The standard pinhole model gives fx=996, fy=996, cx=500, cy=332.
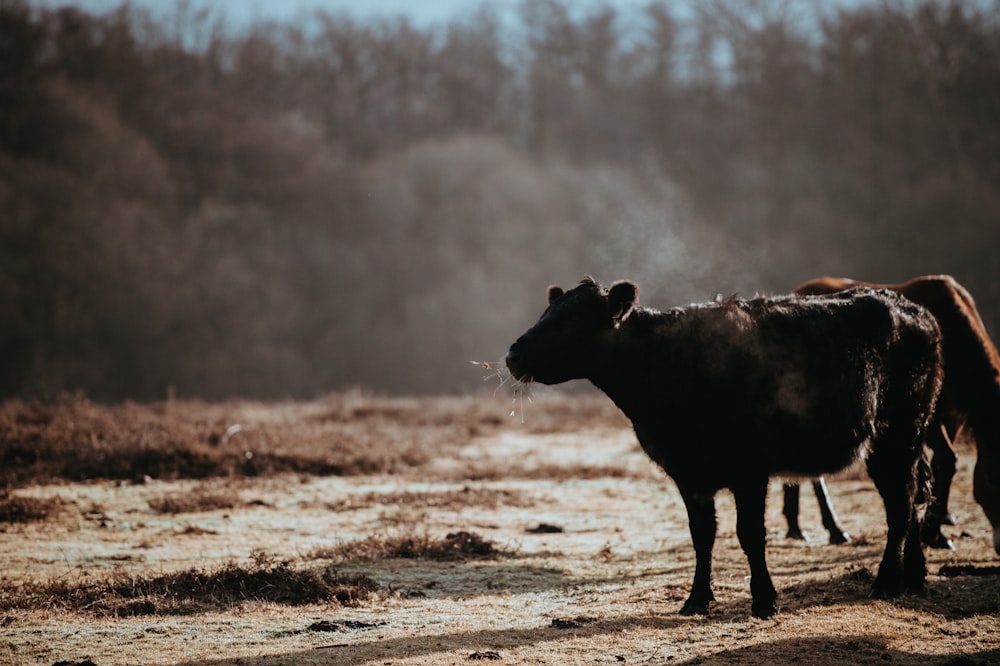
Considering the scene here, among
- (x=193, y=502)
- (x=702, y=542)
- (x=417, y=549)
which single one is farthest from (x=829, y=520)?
(x=193, y=502)

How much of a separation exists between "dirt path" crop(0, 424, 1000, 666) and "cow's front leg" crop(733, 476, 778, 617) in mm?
173

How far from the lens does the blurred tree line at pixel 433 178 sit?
4122 centimetres

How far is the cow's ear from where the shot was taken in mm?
→ 7715

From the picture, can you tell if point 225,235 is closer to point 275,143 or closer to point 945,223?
point 275,143

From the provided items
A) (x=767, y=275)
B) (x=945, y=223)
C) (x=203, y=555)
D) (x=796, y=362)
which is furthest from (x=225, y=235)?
(x=796, y=362)

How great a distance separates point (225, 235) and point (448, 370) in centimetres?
1252

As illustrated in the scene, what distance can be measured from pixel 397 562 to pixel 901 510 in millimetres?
4476

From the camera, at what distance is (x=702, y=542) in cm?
776

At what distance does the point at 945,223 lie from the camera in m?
43.6

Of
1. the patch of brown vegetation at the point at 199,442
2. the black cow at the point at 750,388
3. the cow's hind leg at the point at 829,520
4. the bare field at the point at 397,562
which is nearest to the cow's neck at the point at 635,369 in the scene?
the black cow at the point at 750,388

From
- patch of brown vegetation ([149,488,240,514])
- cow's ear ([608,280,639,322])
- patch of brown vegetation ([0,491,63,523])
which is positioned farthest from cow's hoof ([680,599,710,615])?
patch of brown vegetation ([0,491,63,523])

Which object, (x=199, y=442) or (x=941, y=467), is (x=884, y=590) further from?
(x=199, y=442)

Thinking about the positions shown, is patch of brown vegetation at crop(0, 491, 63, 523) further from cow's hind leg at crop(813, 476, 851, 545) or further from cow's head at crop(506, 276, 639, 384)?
cow's hind leg at crop(813, 476, 851, 545)

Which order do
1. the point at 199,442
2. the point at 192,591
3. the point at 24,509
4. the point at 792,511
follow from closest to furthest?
the point at 192,591, the point at 792,511, the point at 24,509, the point at 199,442
